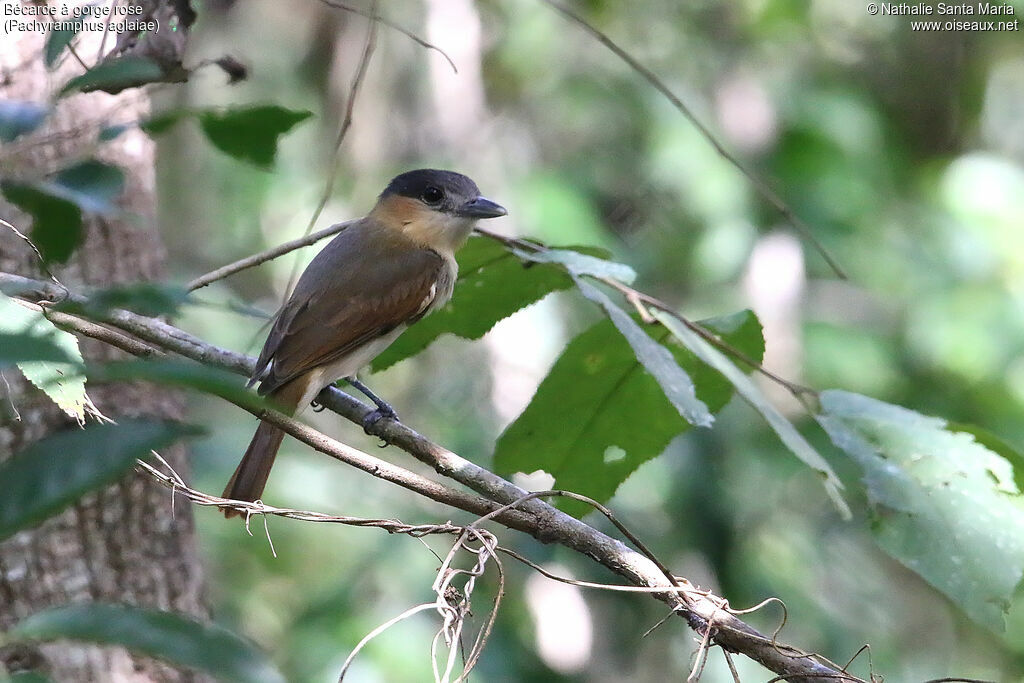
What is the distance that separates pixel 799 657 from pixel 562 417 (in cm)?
75

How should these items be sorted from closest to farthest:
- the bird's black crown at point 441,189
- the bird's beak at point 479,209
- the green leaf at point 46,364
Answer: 1. the green leaf at point 46,364
2. the bird's beak at point 479,209
3. the bird's black crown at point 441,189

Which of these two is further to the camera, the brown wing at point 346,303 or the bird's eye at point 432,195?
the bird's eye at point 432,195

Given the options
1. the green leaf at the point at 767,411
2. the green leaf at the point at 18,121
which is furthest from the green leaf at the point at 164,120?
the green leaf at the point at 767,411

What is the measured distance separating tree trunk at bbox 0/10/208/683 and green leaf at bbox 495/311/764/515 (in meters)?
0.88

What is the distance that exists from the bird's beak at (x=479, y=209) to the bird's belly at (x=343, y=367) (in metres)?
0.58

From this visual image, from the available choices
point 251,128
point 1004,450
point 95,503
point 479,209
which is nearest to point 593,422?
point 1004,450

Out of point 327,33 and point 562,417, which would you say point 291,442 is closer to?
point 327,33

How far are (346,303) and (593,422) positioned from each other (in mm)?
1320

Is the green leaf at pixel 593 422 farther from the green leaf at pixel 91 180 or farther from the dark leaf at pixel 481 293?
the green leaf at pixel 91 180

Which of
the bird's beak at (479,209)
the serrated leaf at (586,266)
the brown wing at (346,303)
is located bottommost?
the bird's beak at (479,209)

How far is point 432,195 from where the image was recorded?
12.6 ft

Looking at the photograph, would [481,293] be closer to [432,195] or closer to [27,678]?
[432,195]

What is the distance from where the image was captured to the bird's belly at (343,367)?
3.08m

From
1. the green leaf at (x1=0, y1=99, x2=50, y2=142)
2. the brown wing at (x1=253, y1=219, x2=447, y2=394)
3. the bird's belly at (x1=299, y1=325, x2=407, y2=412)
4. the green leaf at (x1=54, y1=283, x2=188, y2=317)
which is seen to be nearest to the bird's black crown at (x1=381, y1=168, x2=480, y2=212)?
the brown wing at (x1=253, y1=219, x2=447, y2=394)
